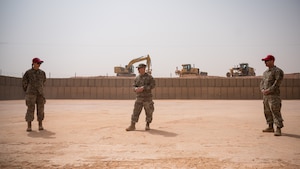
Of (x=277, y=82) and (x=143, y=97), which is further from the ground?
(x=277, y=82)

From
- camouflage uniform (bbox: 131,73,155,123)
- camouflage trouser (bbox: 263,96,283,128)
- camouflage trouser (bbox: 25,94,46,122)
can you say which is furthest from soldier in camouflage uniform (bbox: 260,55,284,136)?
camouflage trouser (bbox: 25,94,46,122)

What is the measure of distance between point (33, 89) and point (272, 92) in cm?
559

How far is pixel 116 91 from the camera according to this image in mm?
25156

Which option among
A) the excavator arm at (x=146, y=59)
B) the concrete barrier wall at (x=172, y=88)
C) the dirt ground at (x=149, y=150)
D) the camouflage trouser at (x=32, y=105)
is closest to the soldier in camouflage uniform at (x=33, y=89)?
the camouflage trouser at (x=32, y=105)

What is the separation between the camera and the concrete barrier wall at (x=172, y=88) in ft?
79.0

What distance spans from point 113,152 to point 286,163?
233 centimetres

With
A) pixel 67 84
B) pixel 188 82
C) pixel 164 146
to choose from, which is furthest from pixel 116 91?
pixel 164 146

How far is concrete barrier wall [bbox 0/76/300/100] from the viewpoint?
24078 mm

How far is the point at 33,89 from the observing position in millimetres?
5402

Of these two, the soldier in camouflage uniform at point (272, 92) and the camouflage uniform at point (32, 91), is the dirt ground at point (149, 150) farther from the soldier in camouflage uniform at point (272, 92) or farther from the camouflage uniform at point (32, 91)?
the camouflage uniform at point (32, 91)

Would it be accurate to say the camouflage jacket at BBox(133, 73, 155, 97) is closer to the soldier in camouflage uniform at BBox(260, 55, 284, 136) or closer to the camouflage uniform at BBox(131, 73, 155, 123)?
the camouflage uniform at BBox(131, 73, 155, 123)

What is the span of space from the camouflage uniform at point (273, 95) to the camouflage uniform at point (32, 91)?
17.8ft

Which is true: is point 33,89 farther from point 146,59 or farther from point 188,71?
point 188,71

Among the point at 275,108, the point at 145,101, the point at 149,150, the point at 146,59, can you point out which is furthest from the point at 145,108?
the point at 146,59
